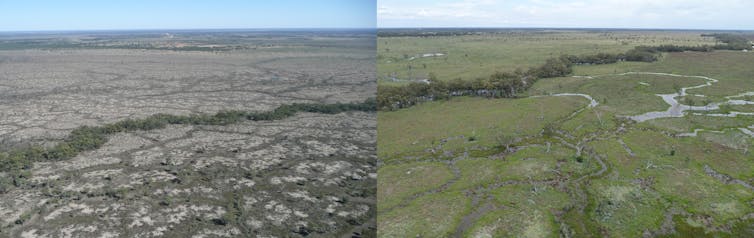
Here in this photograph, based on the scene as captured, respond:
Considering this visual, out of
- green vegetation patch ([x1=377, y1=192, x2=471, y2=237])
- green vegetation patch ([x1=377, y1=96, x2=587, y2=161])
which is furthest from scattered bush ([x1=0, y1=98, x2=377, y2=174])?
green vegetation patch ([x1=377, y1=192, x2=471, y2=237])

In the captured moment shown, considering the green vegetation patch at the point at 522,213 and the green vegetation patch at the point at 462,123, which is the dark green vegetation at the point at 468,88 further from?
the green vegetation patch at the point at 522,213

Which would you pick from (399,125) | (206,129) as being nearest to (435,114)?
(399,125)

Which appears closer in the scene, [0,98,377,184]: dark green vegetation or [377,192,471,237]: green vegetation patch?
[377,192,471,237]: green vegetation patch

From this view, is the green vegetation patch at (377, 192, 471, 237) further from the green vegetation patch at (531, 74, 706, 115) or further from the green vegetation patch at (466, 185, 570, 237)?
the green vegetation patch at (531, 74, 706, 115)

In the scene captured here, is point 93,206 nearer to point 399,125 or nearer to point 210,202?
point 210,202

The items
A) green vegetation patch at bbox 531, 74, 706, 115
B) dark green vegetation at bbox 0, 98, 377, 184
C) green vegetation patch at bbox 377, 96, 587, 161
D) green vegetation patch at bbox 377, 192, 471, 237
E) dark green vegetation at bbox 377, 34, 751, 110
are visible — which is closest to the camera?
green vegetation patch at bbox 377, 192, 471, 237

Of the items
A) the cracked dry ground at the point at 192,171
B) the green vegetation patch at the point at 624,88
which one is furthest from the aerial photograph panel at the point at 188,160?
the green vegetation patch at the point at 624,88

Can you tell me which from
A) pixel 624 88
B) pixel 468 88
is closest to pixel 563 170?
pixel 468 88
